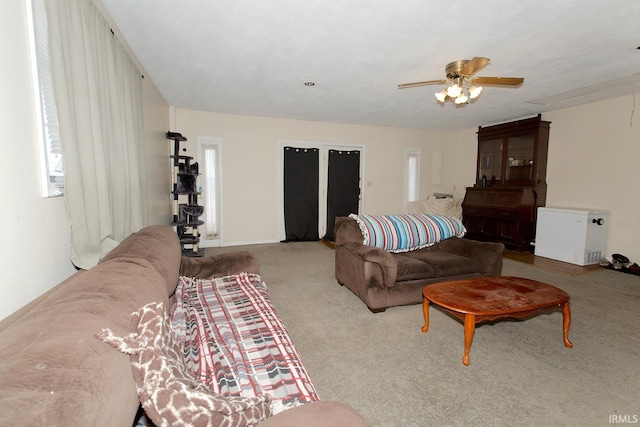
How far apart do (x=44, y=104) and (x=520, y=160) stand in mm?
6589

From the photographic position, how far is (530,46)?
8.59ft

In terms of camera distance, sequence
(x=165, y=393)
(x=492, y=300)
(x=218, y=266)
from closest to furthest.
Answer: (x=165, y=393) → (x=492, y=300) → (x=218, y=266)

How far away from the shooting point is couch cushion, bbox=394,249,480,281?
2678mm

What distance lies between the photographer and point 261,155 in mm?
5578

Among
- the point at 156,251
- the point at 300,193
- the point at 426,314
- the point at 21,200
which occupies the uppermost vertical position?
the point at 21,200

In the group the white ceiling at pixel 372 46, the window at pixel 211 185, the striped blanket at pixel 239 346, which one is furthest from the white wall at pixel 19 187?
the window at pixel 211 185

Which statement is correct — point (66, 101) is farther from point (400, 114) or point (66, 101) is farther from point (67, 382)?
point (400, 114)

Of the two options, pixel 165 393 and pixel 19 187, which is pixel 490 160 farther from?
pixel 19 187

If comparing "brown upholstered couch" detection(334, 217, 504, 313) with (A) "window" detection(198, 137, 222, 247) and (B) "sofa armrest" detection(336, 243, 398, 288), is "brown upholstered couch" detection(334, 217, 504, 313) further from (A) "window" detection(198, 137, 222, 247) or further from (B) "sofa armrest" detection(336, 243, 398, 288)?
(A) "window" detection(198, 137, 222, 247)

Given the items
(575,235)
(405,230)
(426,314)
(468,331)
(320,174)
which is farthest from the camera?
(320,174)

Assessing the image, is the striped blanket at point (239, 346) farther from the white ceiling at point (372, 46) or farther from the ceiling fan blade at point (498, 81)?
the ceiling fan blade at point (498, 81)

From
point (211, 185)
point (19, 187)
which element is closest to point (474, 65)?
point (19, 187)

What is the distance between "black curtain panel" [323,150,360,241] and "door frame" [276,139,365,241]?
0.28 ft

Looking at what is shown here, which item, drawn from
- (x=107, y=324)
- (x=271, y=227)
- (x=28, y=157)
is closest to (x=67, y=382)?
(x=107, y=324)
